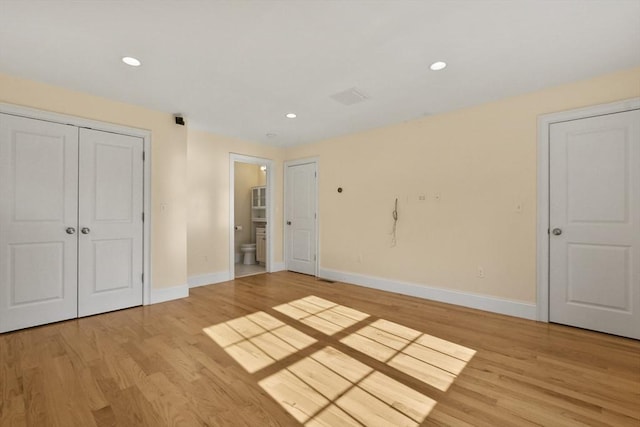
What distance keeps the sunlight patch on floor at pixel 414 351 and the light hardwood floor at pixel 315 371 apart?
14 mm

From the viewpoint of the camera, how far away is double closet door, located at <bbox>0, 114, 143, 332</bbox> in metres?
2.87

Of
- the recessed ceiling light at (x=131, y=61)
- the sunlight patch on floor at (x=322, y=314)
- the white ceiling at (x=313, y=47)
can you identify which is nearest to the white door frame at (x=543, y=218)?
the white ceiling at (x=313, y=47)

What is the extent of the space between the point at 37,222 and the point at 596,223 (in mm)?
5686

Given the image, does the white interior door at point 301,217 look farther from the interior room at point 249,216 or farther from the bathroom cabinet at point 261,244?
the interior room at point 249,216

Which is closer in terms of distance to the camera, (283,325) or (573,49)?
(573,49)

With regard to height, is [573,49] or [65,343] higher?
[573,49]

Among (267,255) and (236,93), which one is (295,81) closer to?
(236,93)

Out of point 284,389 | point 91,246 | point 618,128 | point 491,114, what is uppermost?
point 491,114

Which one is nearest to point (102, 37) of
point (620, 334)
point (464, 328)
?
point (464, 328)

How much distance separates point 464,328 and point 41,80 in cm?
501

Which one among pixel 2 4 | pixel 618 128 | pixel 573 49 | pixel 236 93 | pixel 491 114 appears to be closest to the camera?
pixel 2 4

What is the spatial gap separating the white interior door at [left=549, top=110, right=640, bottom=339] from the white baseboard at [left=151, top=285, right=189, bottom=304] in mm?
4504

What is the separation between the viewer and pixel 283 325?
3049 millimetres

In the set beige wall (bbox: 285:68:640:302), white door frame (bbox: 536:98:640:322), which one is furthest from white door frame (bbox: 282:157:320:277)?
white door frame (bbox: 536:98:640:322)
